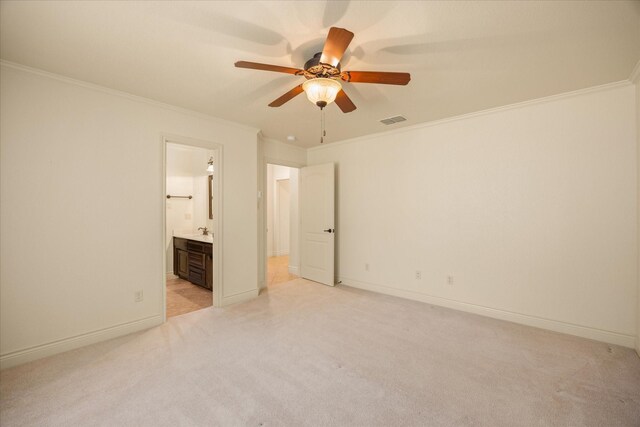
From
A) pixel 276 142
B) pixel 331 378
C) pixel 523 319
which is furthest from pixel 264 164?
pixel 523 319

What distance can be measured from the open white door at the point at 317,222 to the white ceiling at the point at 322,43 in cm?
200

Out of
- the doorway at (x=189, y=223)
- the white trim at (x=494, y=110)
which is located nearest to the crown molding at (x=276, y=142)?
the white trim at (x=494, y=110)

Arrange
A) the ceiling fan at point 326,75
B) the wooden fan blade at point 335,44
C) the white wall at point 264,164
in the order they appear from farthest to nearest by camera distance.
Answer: the white wall at point 264,164 < the ceiling fan at point 326,75 < the wooden fan blade at point 335,44

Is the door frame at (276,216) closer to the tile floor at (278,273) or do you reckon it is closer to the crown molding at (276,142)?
the tile floor at (278,273)

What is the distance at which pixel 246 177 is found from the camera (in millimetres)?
4016

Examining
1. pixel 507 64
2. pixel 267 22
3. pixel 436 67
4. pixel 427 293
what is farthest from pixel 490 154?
pixel 267 22

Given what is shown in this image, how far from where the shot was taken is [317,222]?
198 inches

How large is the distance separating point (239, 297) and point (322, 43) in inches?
129

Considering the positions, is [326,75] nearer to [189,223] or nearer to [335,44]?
[335,44]

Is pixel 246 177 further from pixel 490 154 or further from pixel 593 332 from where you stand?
pixel 593 332

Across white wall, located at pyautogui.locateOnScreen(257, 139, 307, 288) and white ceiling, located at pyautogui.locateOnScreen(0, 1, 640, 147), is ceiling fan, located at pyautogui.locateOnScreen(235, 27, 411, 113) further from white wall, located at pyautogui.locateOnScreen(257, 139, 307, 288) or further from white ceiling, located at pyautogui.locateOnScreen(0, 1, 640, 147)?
white wall, located at pyautogui.locateOnScreen(257, 139, 307, 288)

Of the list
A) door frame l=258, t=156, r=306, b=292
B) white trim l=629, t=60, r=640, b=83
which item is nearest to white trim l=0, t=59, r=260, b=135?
door frame l=258, t=156, r=306, b=292

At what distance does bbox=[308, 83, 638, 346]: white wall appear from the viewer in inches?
108

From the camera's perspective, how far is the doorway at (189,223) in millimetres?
4406
